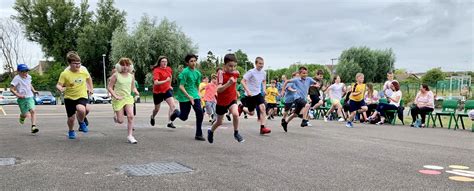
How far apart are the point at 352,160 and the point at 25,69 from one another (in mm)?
7556

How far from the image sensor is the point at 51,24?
205ft

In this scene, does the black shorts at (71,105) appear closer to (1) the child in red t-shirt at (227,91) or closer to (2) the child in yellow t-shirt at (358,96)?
(1) the child in red t-shirt at (227,91)

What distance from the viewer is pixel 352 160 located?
638 cm

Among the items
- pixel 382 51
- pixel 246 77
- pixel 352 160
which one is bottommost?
pixel 352 160

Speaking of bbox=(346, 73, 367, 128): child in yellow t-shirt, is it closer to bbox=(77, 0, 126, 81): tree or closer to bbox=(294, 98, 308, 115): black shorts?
bbox=(294, 98, 308, 115): black shorts

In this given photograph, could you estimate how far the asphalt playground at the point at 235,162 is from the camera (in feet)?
15.5

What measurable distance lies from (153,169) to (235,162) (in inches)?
47.7

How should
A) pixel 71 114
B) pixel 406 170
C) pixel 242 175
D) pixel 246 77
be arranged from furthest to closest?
pixel 246 77 → pixel 71 114 → pixel 406 170 → pixel 242 175

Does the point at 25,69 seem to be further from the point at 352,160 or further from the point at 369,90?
the point at 369,90

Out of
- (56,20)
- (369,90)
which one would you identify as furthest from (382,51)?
(369,90)

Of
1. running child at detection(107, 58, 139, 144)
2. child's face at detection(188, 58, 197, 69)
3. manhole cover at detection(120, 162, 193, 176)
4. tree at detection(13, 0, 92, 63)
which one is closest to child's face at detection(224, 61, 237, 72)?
child's face at detection(188, 58, 197, 69)

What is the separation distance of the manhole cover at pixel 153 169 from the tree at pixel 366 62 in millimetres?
72216

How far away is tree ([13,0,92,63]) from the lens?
61812mm

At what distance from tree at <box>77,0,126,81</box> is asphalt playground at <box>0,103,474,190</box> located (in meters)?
54.4
